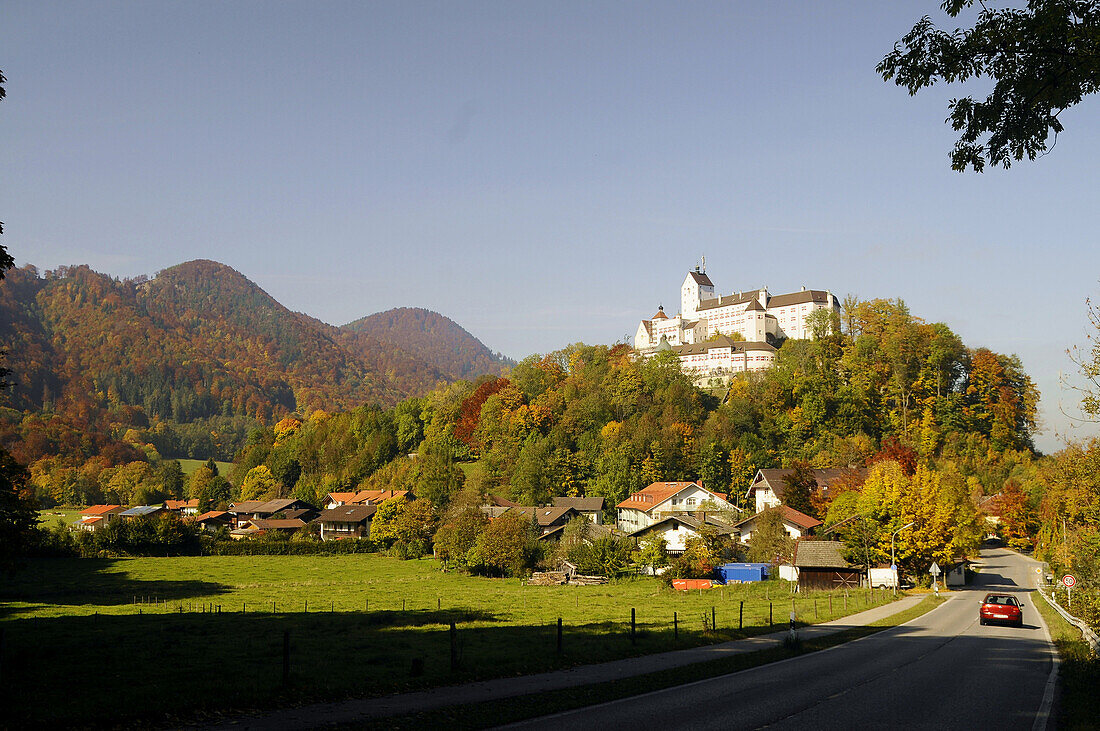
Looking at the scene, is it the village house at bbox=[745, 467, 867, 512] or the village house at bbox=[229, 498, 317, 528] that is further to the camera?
the village house at bbox=[229, 498, 317, 528]

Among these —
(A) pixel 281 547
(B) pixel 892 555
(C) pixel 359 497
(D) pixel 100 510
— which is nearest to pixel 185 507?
(D) pixel 100 510

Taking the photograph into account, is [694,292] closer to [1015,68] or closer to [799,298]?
[799,298]

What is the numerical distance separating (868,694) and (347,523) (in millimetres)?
100309

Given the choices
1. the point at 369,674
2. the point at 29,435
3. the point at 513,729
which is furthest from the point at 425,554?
the point at 29,435

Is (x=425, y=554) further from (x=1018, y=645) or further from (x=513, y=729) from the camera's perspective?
(x=513, y=729)

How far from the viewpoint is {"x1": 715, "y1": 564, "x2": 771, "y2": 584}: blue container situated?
60.4m

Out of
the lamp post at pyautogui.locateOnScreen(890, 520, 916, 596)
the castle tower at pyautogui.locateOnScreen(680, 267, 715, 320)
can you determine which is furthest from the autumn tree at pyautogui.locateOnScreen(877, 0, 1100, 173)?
the castle tower at pyautogui.locateOnScreen(680, 267, 715, 320)

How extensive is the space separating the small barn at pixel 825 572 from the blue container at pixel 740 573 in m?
5.75

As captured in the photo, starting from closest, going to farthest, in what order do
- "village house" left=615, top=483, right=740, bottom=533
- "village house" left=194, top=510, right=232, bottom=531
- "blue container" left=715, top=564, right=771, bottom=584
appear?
"blue container" left=715, top=564, right=771, bottom=584, "village house" left=615, top=483, right=740, bottom=533, "village house" left=194, top=510, right=232, bottom=531

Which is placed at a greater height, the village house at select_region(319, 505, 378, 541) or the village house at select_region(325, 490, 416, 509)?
the village house at select_region(325, 490, 416, 509)

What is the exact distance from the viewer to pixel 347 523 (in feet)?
356

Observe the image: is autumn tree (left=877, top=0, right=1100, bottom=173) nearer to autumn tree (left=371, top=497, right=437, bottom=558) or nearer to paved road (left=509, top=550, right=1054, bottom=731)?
paved road (left=509, top=550, right=1054, bottom=731)

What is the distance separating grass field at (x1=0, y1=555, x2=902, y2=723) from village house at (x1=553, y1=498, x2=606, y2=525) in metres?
32.1

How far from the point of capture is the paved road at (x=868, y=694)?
45.6 ft
